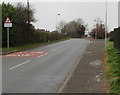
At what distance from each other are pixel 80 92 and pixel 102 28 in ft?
298

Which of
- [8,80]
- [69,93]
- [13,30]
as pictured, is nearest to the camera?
[69,93]

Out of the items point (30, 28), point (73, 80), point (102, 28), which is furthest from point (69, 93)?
point (102, 28)

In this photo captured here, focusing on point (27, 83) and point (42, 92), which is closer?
point (42, 92)

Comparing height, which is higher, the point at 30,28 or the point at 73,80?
the point at 30,28

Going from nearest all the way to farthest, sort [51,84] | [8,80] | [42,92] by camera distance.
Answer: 1. [42,92]
2. [51,84]
3. [8,80]

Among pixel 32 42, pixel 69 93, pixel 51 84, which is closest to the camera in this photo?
pixel 69 93

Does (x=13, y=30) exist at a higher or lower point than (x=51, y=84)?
higher

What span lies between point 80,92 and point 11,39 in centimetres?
2721

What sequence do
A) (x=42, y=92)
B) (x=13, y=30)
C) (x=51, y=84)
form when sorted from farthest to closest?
(x=13, y=30) → (x=51, y=84) → (x=42, y=92)

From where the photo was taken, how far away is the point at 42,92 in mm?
9258

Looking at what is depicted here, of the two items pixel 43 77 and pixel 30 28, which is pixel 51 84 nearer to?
pixel 43 77

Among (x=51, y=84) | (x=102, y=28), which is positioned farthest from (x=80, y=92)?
(x=102, y=28)

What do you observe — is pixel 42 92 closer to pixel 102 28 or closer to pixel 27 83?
pixel 27 83

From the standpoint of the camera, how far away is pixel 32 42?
1783 inches
